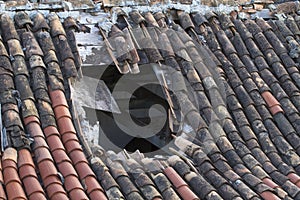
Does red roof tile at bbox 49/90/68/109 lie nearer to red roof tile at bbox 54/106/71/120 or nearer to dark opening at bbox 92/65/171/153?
red roof tile at bbox 54/106/71/120

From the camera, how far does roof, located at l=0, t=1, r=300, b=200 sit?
6867mm

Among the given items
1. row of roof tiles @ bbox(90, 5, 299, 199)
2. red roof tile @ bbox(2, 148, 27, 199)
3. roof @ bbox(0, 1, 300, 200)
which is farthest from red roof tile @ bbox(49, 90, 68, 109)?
row of roof tiles @ bbox(90, 5, 299, 199)

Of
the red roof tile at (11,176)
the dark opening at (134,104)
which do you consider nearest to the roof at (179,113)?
Result: the red roof tile at (11,176)

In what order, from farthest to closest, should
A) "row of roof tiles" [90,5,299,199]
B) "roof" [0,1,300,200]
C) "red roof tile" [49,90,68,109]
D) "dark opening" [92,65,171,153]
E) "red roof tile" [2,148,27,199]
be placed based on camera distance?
"dark opening" [92,65,171,153]
"red roof tile" [49,90,68,109]
"row of roof tiles" [90,5,299,199]
"roof" [0,1,300,200]
"red roof tile" [2,148,27,199]

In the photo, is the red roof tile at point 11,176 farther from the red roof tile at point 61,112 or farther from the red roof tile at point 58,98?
the red roof tile at point 58,98

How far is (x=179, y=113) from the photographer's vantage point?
313 inches

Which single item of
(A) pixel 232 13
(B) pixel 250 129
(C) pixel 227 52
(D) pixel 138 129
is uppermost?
(A) pixel 232 13

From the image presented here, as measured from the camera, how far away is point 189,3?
9539 millimetres

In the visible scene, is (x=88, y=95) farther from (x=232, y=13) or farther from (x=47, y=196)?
(x=232, y=13)

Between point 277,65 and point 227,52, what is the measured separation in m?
0.66

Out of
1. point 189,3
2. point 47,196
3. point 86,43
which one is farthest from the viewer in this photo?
point 189,3

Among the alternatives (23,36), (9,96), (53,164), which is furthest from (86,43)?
(53,164)

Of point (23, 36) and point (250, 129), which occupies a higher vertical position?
point (23, 36)

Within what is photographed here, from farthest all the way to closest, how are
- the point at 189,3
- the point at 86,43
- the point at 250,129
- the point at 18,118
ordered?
the point at 189,3 → the point at 86,43 → the point at 250,129 → the point at 18,118
